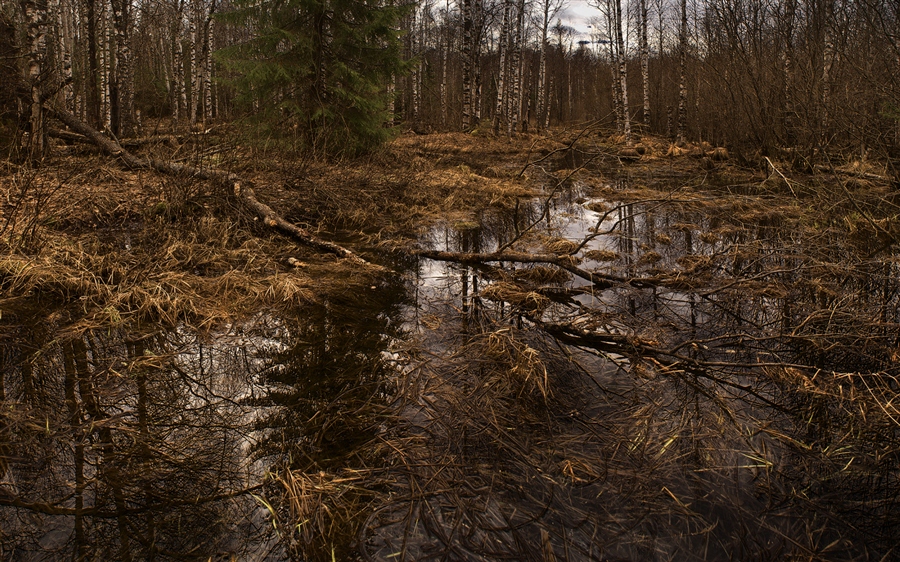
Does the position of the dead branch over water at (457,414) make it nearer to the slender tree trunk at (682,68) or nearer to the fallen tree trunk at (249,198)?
the fallen tree trunk at (249,198)

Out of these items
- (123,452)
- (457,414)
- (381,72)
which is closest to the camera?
(123,452)

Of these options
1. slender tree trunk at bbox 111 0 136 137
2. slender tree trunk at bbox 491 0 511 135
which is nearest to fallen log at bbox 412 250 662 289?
slender tree trunk at bbox 111 0 136 137

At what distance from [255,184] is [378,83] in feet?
19.0

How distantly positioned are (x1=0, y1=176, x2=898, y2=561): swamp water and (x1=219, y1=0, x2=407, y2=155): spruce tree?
8129mm

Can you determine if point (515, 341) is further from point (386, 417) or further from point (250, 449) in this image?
point (250, 449)

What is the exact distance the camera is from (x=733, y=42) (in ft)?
44.2

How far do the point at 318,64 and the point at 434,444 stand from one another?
11.2m

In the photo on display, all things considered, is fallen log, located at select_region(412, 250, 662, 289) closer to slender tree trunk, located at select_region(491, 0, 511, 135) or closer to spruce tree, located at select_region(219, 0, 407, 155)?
spruce tree, located at select_region(219, 0, 407, 155)

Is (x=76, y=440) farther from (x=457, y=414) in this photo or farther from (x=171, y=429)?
(x=457, y=414)

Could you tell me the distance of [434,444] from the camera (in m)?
3.14

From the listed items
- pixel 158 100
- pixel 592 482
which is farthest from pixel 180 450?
pixel 158 100

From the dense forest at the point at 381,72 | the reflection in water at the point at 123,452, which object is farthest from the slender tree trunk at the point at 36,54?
the reflection in water at the point at 123,452

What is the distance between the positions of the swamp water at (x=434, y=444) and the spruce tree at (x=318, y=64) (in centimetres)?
813

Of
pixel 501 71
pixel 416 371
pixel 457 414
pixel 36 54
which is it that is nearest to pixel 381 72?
pixel 36 54
